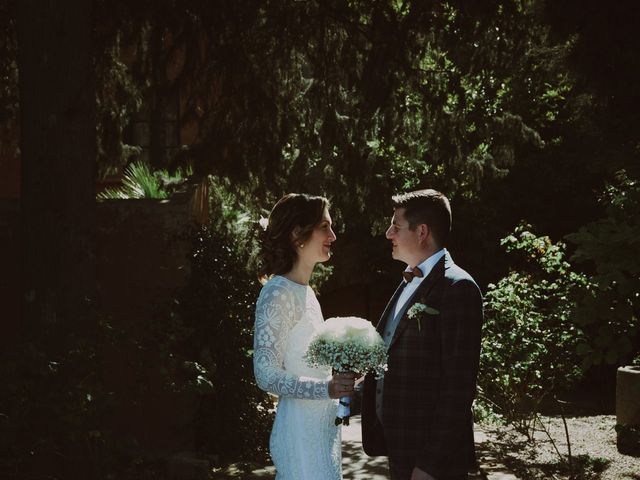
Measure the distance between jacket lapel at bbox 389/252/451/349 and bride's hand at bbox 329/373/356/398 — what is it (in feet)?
0.76

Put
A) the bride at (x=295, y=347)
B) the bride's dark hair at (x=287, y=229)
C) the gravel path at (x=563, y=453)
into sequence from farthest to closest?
1. the gravel path at (x=563, y=453)
2. the bride's dark hair at (x=287, y=229)
3. the bride at (x=295, y=347)

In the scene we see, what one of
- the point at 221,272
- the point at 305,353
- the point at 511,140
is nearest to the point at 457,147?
the point at 511,140

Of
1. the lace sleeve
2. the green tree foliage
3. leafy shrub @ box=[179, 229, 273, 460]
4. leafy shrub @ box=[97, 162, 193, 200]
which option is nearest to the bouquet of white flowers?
the lace sleeve

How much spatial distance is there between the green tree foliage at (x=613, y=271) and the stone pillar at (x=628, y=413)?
4099mm

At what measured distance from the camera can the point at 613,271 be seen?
518cm

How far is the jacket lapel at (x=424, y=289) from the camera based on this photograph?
13.2 ft

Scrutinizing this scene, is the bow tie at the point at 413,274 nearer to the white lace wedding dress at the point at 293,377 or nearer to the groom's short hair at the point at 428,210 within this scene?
the groom's short hair at the point at 428,210

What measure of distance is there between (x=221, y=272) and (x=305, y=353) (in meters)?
5.11

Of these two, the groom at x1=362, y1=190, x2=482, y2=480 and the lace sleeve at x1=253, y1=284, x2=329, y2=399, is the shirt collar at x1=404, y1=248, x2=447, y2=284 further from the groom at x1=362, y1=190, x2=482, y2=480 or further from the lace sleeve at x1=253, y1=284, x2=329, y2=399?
the lace sleeve at x1=253, y1=284, x2=329, y2=399

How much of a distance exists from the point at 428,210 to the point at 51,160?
3892 mm

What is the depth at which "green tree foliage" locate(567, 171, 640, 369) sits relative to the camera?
5.14 metres

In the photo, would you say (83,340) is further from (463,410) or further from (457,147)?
(457,147)

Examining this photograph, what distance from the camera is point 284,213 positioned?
4.56m

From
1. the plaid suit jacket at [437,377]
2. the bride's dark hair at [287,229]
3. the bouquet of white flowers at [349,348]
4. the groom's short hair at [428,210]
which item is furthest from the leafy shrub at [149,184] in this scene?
the plaid suit jacket at [437,377]
